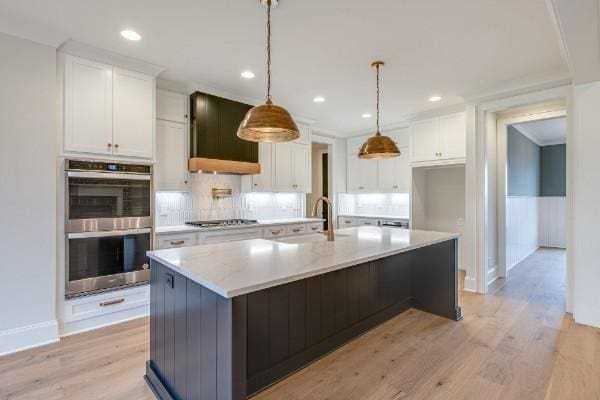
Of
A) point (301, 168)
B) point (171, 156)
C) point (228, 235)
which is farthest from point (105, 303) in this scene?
point (301, 168)

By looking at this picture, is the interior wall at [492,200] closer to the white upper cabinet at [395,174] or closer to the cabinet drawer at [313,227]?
the white upper cabinet at [395,174]

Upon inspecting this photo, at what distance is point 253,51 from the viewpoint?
2824mm

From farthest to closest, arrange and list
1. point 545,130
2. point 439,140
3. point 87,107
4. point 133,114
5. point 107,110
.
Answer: point 545,130 < point 439,140 < point 133,114 < point 107,110 < point 87,107

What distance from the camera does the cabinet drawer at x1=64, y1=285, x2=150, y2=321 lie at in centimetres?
276

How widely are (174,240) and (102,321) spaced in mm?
1009

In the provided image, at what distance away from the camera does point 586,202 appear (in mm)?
2984

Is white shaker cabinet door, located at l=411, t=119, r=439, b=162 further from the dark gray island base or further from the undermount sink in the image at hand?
the undermount sink

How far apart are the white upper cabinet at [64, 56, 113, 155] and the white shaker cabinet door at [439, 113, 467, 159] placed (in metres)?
4.34

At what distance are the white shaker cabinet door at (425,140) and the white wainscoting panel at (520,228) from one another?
140 cm

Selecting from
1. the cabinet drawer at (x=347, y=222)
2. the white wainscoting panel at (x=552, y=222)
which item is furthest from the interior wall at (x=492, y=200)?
the white wainscoting panel at (x=552, y=222)

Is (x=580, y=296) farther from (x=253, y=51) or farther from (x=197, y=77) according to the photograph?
(x=197, y=77)

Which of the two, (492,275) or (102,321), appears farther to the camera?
(492,275)

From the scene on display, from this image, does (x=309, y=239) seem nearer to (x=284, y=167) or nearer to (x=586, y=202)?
(x=284, y=167)

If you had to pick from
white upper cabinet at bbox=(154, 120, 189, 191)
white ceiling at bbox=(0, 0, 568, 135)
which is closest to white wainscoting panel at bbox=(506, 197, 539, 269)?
white ceiling at bbox=(0, 0, 568, 135)
